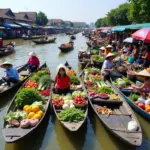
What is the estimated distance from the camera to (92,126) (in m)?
7.02

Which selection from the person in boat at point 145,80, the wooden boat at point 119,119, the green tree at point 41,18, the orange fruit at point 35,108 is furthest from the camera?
the green tree at point 41,18

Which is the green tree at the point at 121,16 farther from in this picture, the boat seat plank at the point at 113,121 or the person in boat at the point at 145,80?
the boat seat plank at the point at 113,121

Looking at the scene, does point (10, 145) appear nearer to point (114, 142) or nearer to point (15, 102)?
point (15, 102)

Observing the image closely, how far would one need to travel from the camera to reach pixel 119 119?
6.30 m

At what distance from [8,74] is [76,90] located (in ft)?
10.5

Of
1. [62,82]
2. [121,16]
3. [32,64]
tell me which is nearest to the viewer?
[62,82]

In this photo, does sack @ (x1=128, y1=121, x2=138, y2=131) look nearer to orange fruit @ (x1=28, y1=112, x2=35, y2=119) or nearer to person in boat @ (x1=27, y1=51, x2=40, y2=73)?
orange fruit @ (x1=28, y1=112, x2=35, y2=119)

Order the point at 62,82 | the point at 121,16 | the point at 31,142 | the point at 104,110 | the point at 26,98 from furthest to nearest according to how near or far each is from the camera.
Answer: the point at 121,16, the point at 62,82, the point at 26,98, the point at 104,110, the point at 31,142

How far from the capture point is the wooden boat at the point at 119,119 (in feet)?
16.8

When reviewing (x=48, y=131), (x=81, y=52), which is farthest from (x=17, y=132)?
(x=81, y=52)

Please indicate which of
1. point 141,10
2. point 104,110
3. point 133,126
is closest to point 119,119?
point 104,110

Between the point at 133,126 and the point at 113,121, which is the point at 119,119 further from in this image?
the point at 133,126

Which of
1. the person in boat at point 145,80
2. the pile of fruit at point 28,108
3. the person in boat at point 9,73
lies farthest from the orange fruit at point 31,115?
the person in boat at point 9,73

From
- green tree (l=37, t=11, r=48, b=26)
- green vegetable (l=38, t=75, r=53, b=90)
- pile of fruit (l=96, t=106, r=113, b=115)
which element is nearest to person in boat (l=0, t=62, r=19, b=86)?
green vegetable (l=38, t=75, r=53, b=90)
